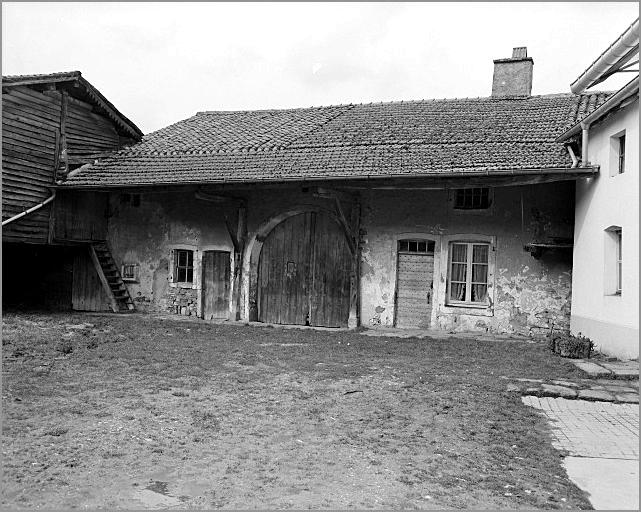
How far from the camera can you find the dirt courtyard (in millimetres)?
4359

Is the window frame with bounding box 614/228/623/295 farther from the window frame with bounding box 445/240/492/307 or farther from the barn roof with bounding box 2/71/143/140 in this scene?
the barn roof with bounding box 2/71/143/140

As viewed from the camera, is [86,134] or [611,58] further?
[86,134]

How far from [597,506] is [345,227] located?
9.61m

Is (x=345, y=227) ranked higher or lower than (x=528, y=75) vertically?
lower

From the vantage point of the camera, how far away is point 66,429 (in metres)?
5.67

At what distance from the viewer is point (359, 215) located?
13570 mm

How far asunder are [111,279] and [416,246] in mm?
7754

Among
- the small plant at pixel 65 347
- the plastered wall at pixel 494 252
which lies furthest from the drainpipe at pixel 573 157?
the small plant at pixel 65 347

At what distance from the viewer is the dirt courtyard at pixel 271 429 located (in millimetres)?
4359

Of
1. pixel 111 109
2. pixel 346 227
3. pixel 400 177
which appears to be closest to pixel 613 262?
pixel 400 177

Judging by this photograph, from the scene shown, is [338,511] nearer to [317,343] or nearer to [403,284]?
[317,343]

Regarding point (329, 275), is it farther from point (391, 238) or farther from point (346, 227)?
point (391, 238)

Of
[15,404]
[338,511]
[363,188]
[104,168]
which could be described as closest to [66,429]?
[15,404]

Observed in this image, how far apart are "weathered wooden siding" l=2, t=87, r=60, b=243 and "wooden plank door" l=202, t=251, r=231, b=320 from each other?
383 cm
